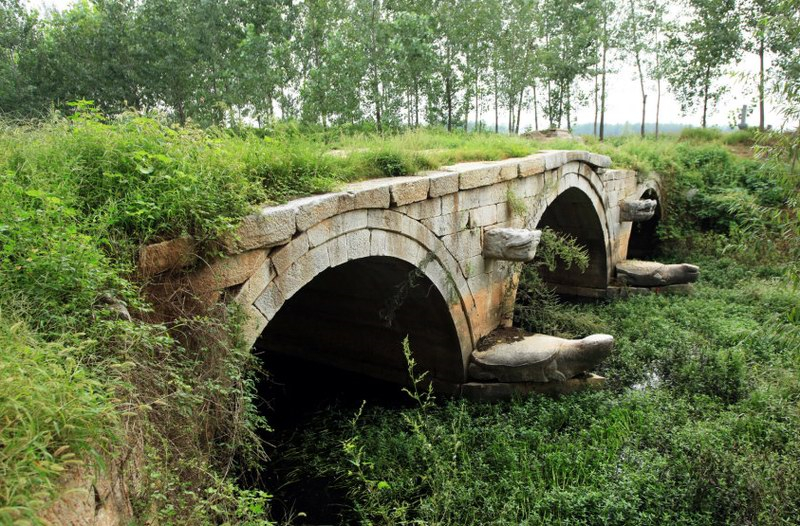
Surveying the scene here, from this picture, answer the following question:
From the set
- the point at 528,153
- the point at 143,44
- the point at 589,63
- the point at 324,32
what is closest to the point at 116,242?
the point at 528,153

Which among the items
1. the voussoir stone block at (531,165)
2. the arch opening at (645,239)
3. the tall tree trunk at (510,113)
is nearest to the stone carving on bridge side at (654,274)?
the arch opening at (645,239)

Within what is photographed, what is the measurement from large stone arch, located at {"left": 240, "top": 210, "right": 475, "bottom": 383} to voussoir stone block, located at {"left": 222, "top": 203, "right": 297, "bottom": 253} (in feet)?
0.48

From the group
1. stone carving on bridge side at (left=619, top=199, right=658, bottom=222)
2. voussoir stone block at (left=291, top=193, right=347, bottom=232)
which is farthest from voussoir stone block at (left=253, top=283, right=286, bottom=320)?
stone carving on bridge side at (left=619, top=199, right=658, bottom=222)

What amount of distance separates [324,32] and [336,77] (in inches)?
99.8

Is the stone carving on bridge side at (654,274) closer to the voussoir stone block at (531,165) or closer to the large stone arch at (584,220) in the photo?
the large stone arch at (584,220)

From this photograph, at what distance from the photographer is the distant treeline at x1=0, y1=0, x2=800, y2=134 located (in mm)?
14883

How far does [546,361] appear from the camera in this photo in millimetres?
7043

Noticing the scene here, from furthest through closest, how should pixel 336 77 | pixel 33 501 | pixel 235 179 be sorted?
1. pixel 336 77
2. pixel 235 179
3. pixel 33 501

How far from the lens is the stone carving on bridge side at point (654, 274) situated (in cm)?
1121

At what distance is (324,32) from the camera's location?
16.2 metres

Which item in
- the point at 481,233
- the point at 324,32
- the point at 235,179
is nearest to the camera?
the point at 235,179

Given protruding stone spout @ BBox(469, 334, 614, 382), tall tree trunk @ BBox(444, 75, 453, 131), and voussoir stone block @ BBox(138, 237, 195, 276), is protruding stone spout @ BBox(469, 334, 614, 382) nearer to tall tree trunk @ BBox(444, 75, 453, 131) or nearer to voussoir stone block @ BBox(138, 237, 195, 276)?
voussoir stone block @ BBox(138, 237, 195, 276)

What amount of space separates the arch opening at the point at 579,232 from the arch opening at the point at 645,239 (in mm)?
3429

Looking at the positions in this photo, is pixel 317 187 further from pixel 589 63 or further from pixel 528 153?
pixel 589 63
